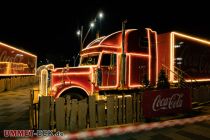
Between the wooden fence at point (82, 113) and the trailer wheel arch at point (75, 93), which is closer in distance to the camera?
the wooden fence at point (82, 113)

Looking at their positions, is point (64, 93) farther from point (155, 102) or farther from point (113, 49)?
point (155, 102)

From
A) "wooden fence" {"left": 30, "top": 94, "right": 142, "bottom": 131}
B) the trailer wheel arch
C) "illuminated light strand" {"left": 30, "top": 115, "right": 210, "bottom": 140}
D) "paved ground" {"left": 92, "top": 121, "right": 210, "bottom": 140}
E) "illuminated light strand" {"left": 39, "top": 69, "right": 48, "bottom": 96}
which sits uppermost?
"illuminated light strand" {"left": 39, "top": 69, "right": 48, "bottom": 96}

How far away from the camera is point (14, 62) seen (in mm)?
24484

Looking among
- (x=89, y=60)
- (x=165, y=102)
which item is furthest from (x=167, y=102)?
(x=89, y=60)

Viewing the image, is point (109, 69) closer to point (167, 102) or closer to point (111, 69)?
point (111, 69)

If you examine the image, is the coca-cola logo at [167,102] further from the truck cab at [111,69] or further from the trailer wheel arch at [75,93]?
the trailer wheel arch at [75,93]

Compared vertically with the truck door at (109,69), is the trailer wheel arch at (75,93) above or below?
below

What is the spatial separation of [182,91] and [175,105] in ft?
2.38

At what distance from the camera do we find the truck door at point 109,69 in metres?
10.0

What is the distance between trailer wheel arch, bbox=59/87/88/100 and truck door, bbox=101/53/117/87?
3.46ft

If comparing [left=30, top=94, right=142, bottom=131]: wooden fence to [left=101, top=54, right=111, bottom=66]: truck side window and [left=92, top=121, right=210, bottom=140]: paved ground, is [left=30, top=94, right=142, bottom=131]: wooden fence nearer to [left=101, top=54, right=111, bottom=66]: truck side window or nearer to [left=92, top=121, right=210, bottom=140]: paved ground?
[left=92, top=121, right=210, bottom=140]: paved ground

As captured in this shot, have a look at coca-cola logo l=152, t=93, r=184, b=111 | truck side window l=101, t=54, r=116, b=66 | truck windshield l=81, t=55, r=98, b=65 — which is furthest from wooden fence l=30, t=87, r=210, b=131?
truck windshield l=81, t=55, r=98, b=65

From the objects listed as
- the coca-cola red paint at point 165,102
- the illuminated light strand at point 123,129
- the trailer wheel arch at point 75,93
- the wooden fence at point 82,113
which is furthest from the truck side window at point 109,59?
the illuminated light strand at point 123,129

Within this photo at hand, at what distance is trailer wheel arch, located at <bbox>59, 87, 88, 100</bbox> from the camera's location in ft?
30.1
